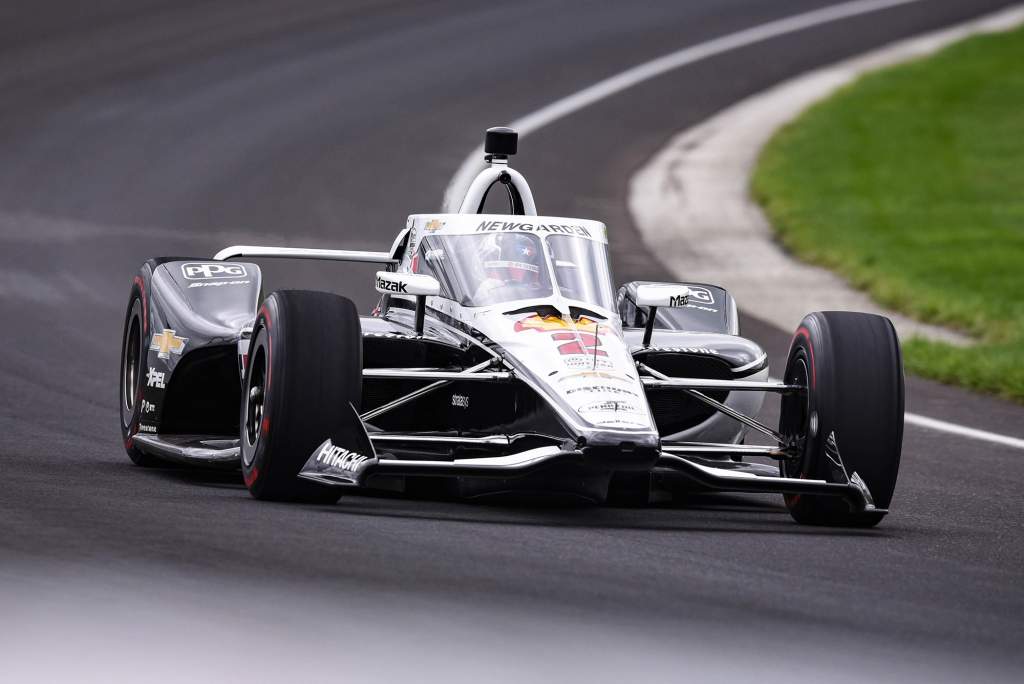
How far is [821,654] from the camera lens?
5684mm

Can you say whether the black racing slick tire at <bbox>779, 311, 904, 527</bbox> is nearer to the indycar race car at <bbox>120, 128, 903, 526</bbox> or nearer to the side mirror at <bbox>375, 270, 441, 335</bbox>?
the indycar race car at <bbox>120, 128, 903, 526</bbox>

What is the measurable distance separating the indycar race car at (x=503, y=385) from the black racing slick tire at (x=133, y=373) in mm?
22

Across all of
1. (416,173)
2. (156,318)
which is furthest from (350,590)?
(416,173)

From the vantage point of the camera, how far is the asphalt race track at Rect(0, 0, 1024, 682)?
5520 millimetres

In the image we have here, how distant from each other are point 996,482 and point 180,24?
79.9ft

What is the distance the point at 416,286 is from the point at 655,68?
22.5m

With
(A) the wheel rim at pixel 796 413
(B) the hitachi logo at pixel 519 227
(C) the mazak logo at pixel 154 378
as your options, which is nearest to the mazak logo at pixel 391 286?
(B) the hitachi logo at pixel 519 227

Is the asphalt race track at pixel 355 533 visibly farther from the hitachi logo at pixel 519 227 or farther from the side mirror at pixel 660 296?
the hitachi logo at pixel 519 227

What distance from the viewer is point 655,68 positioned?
101 ft

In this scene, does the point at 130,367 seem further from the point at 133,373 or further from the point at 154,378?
the point at 154,378

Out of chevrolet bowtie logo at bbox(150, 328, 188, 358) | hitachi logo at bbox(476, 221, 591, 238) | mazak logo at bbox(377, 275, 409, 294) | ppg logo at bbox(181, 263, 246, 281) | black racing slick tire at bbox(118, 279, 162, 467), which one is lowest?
black racing slick tire at bbox(118, 279, 162, 467)

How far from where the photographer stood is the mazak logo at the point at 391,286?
8.84 metres

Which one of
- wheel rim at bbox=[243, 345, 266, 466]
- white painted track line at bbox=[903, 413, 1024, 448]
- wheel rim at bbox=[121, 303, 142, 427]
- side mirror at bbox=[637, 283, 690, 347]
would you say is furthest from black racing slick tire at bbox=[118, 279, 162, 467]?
white painted track line at bbox=[903, 413, 1024, 448]

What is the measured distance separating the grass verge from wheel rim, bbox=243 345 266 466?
728 centimetres
